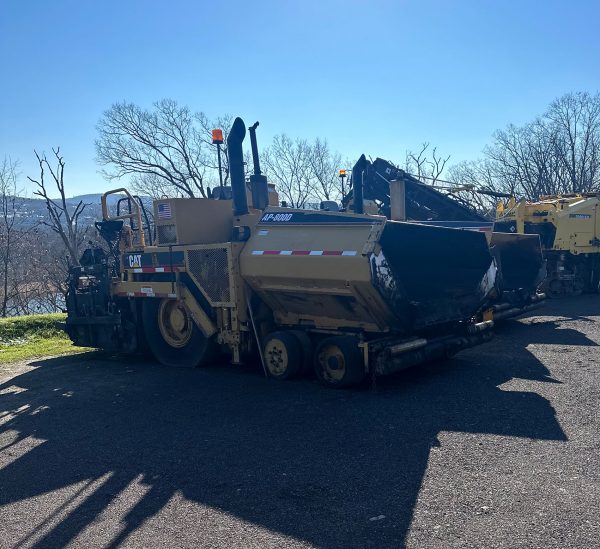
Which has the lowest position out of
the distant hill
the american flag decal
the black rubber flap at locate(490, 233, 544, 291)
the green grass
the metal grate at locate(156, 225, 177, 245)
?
the green grass

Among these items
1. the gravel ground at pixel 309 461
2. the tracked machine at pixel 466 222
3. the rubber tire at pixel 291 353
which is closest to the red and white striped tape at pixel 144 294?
the gravel ground at pixel 309 461

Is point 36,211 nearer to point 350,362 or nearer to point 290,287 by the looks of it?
point 290,287

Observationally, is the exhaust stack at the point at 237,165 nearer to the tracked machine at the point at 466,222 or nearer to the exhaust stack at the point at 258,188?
the exhaust stack at the point at 258,188

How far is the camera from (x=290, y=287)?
6898 mm

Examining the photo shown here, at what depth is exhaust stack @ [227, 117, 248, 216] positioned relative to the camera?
25.2 feet

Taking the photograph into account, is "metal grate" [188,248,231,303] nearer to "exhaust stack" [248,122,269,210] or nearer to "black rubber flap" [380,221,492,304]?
"exhaust stack" [248,122,269,210]

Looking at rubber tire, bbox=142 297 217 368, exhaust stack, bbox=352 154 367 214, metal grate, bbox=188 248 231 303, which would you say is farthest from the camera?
rubber tire, bbox=142 297 217 368

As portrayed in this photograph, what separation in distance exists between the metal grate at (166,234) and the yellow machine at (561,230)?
9.40m

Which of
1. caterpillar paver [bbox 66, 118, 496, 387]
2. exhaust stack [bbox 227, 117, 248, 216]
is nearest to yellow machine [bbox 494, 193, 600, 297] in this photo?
caterpillar paver [bbox 66, 118, 496, 387]

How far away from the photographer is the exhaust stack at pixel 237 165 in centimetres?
767

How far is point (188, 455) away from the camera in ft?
16.0

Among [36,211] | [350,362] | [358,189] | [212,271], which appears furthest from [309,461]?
[36,211]

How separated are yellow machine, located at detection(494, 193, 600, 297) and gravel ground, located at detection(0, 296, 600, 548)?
27.0 ft

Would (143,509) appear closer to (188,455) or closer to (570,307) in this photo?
(188,455)
